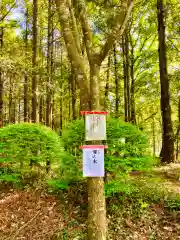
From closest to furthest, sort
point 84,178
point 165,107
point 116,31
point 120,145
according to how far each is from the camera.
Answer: point 116,31
point 120,145
point 84,178
point 165,107

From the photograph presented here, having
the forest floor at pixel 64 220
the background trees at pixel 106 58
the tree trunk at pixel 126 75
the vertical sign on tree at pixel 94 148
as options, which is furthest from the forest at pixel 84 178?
the tree trunk at pixel 126 75

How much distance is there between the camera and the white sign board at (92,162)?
11.7 ft

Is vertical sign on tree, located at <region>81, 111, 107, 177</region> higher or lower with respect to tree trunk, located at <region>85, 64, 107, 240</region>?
higher

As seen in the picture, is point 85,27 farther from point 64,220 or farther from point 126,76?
point 126,76

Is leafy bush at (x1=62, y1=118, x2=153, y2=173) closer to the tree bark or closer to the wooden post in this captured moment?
the wooden post

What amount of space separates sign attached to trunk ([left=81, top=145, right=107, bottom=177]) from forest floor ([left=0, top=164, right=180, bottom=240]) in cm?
118

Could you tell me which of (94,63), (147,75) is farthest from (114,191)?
(147,75)

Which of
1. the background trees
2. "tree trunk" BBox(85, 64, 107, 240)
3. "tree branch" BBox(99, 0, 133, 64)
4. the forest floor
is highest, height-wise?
the background trees

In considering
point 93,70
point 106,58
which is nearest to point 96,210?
point 93,70

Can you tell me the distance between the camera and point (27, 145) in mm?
5504

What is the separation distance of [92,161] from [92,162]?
0.05 ft

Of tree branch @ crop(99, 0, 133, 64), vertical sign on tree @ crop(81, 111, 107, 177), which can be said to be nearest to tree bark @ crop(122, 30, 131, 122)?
tree branch @ crop(99, 0, 133, 64)

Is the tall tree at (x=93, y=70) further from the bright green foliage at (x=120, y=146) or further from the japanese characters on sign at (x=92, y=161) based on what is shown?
the bright green foliage at (x=120, y=146)

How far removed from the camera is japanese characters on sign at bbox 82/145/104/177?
3.55 m
